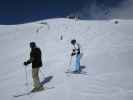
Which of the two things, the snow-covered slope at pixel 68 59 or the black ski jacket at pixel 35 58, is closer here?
the snow-covered slope at pixel 68 59

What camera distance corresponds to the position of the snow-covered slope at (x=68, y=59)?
16625mm

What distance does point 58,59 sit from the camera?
2702cm

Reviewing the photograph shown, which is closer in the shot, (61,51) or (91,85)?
(91,85)

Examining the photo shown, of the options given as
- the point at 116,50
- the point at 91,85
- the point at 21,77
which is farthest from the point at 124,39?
the point at 91,85

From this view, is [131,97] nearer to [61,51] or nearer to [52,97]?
[52,97]

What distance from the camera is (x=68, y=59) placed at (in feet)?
85.7

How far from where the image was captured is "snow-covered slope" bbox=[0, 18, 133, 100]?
54.5 feet

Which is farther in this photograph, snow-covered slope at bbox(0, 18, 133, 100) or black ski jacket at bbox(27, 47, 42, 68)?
black ski jacket at bbox(27, 47, 42, 68)

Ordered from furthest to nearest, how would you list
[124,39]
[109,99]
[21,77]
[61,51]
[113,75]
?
[124,39] → [61,51] → [21,77] → [113,75] → [109,99]

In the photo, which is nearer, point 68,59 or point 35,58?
point 35,58

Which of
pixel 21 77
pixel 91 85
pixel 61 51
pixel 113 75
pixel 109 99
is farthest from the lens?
pixel 61 51

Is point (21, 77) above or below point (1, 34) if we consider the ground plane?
below

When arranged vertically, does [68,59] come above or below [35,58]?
below

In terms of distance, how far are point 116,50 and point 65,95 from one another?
12444 mm
